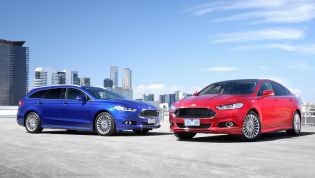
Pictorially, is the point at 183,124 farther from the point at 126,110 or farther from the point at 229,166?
the point at 229,166

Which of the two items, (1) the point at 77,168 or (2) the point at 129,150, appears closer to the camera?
(1) the point at 77,168

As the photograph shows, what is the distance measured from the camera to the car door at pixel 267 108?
11.0 metres

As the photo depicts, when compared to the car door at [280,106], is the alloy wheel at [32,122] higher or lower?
lower

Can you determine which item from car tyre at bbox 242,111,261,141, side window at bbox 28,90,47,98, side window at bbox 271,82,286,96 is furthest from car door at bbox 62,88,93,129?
side window at bbox 271,82,286,96

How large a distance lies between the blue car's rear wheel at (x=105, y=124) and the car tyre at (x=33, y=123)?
2.48m

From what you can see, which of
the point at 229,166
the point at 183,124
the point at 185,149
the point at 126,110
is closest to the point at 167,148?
the point at 185,149

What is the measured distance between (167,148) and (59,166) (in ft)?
9.63

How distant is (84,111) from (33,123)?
227 cm

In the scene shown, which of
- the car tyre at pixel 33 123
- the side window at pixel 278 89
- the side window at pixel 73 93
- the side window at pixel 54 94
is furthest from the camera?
the car tyre at pixel 33 123

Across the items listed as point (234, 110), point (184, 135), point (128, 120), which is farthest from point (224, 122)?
point (128, 120)

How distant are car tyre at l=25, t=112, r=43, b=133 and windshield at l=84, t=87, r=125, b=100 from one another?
2.09 metres

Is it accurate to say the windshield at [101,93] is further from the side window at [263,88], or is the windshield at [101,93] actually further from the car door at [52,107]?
the side window at [263,88]

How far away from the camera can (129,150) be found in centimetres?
863

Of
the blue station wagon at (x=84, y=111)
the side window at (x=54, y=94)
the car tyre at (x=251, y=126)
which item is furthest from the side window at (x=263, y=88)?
the side window at (x=54, y=94)
